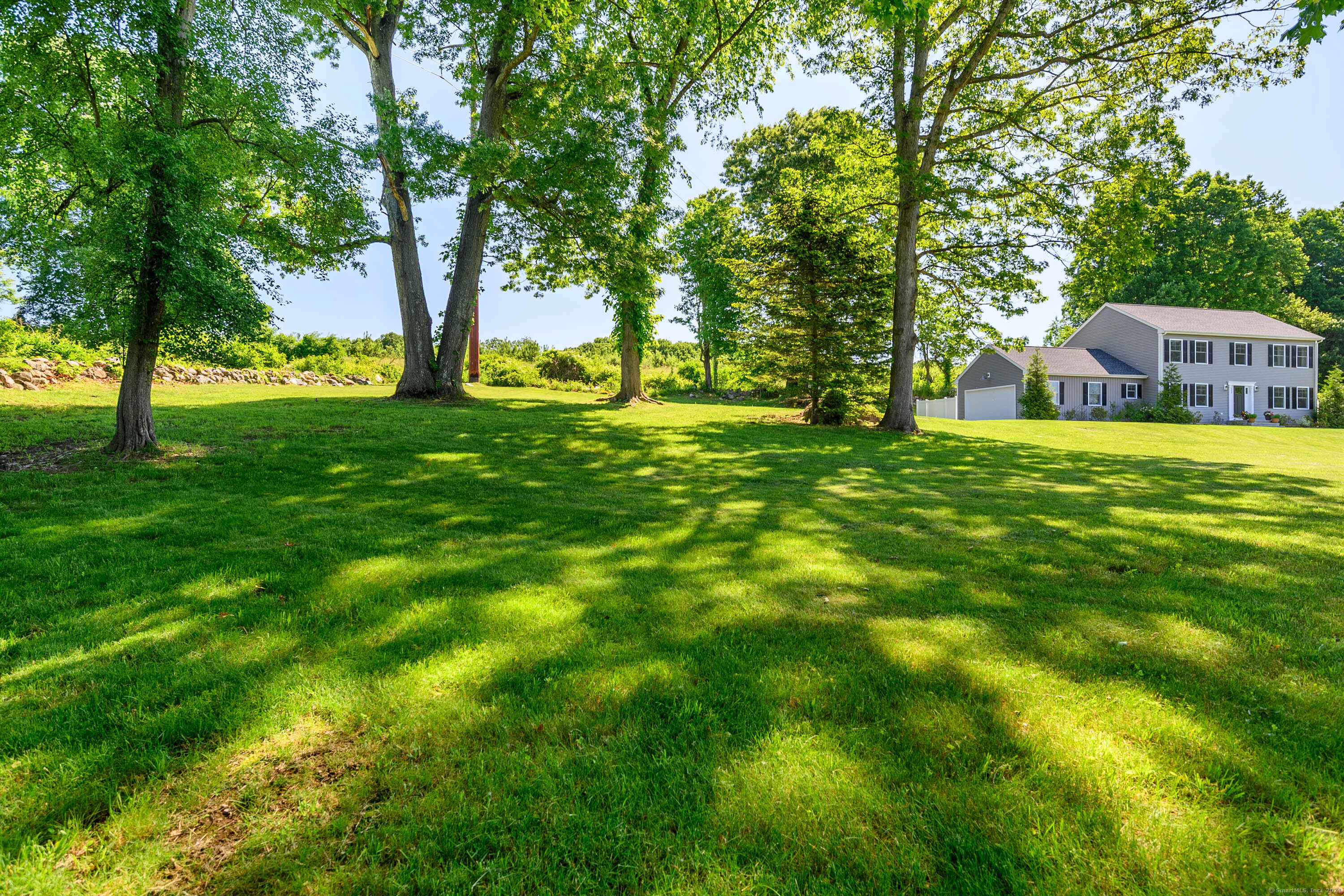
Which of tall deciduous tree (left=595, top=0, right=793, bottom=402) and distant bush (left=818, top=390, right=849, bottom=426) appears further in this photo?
distant bush (left=818, top=390, right=849, bottom=426)

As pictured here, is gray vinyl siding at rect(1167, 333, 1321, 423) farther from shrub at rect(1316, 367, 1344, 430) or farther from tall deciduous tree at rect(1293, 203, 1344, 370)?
tall deciduous tree at rect(1293, 203, 1344, 370)

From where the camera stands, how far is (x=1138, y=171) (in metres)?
13.9

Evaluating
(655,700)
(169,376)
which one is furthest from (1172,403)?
(169,376)

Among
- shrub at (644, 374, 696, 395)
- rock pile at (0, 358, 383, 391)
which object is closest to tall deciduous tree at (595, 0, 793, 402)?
rock pile at (0, 358, 383, 391)

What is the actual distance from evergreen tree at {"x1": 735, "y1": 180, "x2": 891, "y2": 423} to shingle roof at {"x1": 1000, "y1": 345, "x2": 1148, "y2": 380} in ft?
61.6

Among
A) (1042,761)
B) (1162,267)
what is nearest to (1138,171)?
(1042,761)

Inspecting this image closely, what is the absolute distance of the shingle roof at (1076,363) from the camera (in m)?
30.2

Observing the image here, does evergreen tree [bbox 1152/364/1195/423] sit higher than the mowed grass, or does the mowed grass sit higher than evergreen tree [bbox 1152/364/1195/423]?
evergreen tree [bbox 1152/364/1195/423]

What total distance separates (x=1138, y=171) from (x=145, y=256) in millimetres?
19944

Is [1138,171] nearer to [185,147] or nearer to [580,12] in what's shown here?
[580,12]

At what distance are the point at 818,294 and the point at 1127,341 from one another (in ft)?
91.1

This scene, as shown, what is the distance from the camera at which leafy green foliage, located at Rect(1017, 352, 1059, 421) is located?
90.7ft

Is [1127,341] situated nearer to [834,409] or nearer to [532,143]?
[834,409]

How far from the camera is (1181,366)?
30.5 m
